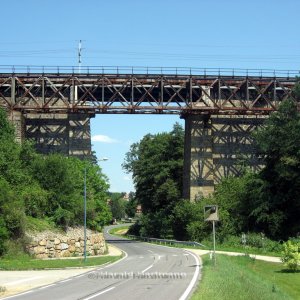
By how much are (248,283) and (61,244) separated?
1042 inches

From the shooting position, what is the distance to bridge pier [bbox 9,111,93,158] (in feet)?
213

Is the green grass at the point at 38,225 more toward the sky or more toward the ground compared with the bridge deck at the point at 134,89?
more toward the ground

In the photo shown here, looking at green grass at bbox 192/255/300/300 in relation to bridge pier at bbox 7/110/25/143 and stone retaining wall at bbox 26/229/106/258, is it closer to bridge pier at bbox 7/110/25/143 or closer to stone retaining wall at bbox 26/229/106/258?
stone retaining wall at bbox 26/229/106/258

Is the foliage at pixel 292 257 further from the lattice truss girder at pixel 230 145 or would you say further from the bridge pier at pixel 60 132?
the bridge pier at pixel 60 132

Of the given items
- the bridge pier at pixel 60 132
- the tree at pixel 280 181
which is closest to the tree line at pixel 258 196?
the tree at pixel 280 181

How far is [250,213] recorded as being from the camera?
58.5m

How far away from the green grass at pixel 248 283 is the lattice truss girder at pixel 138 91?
1132 inches

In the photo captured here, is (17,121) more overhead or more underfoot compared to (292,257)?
more overhead

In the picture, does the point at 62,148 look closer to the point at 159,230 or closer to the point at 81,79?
the point at 81,79

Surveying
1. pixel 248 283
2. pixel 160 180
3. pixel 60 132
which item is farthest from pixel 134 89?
pixel 248 283

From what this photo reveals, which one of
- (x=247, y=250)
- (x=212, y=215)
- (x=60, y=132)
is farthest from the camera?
(x=60, y=132)

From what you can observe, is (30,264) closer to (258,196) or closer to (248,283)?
(248,283)

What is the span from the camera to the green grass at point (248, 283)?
16188 mm

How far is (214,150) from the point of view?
68312 mm
